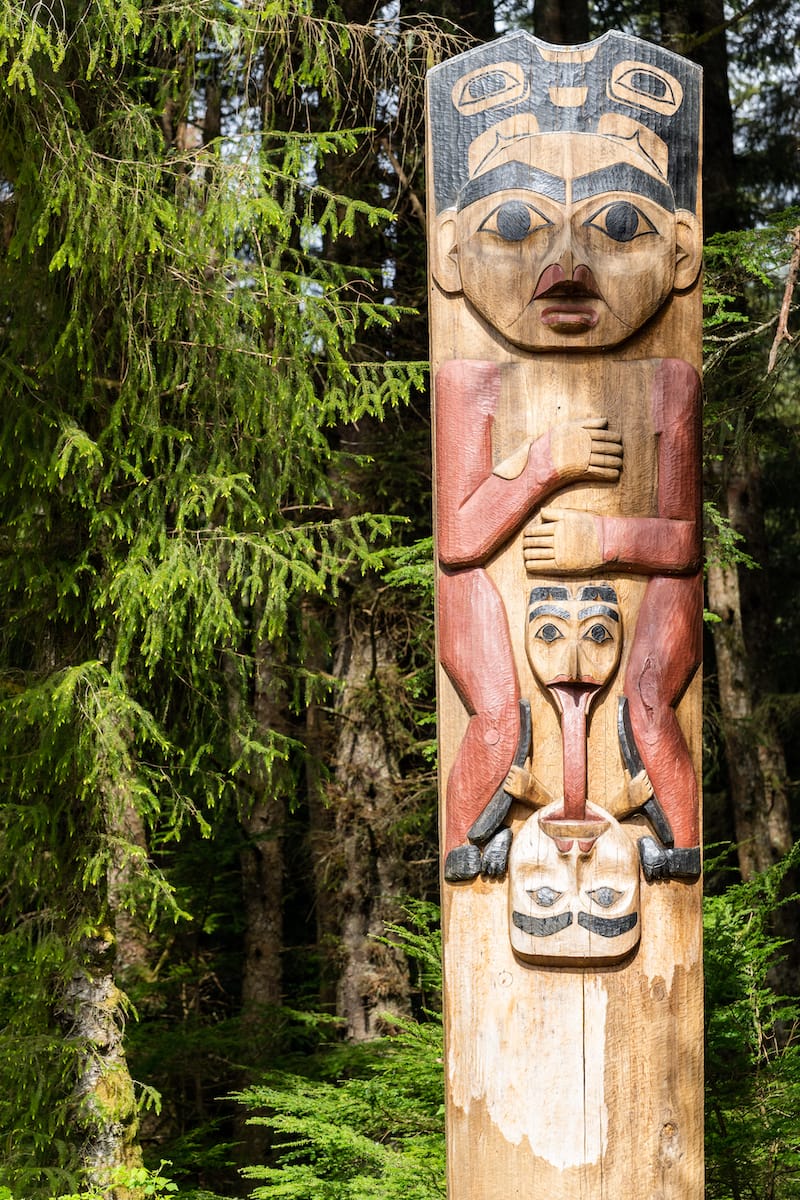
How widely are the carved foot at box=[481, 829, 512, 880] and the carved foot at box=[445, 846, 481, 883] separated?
2 cm

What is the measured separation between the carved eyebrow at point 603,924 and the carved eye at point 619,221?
7.19 feet

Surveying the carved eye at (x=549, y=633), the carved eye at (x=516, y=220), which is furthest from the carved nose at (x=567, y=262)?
the carved eye at (x=549, y=633)

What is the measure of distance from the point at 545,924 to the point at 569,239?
220cm

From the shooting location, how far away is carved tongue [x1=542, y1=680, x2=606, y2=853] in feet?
12.8

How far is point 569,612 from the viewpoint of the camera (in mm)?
4012

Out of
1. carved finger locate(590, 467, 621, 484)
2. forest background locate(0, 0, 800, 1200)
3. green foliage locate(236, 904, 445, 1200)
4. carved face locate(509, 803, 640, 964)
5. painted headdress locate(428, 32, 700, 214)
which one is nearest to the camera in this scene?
carved face locate(509, 803, 640, 964)

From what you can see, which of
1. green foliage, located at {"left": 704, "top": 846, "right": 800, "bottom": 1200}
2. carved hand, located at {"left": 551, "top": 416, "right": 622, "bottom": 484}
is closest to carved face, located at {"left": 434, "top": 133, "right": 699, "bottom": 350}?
carved hand, located at {"left": 551, "top": 416, "right": 622, "bottom": 484}

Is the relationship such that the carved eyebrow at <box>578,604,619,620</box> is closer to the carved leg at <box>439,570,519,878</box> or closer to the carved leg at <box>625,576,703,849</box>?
the carved leg at <box>625,576,703,849</box>

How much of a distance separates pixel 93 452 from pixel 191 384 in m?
0.93

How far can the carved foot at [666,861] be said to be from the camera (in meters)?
3.92

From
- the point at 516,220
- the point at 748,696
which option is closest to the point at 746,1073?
the point at 516,220

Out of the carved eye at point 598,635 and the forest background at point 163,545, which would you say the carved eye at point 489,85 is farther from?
the forest background at point 163,545

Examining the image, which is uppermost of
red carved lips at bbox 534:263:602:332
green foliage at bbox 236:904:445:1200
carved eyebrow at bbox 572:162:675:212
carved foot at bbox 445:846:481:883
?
carved eyebrow at bbox 572:162:675:212

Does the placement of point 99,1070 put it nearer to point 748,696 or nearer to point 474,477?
point 474,477
